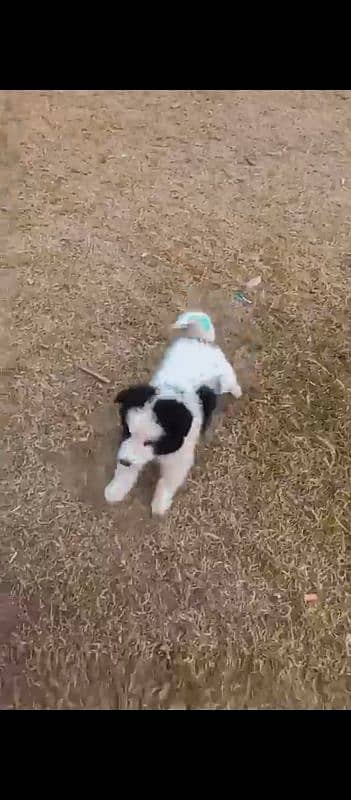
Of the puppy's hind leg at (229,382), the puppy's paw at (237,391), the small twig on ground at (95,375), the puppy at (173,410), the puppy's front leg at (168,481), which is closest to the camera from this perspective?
the puppy at (173,410)

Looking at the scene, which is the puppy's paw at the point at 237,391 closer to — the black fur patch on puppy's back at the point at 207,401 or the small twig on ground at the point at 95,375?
the black fur patch on puppy's back at the point at 207,401

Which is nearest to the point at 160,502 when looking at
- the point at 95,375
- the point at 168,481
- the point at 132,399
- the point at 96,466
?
the point at 168,481

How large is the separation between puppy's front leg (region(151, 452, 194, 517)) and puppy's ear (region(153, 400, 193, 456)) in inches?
5.6

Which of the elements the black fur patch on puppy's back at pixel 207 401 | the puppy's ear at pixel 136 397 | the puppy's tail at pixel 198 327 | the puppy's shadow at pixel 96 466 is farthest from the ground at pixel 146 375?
the puppy's ear at pixel 136 397

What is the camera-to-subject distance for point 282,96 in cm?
464

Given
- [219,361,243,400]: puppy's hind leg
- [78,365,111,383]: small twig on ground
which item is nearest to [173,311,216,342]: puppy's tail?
[219,361,243,400]: puppy's hind leg

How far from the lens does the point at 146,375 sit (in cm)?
311

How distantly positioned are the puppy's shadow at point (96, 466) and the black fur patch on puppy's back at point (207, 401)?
0.85ft

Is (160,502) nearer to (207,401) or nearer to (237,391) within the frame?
(207,401)

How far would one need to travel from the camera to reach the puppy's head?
248 cm

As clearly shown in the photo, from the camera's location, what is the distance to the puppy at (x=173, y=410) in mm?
2490

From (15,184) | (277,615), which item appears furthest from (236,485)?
(15,184)

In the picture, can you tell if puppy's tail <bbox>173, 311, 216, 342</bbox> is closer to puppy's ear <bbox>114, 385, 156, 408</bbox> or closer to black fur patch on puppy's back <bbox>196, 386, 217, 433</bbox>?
black fur patch on puppy's back <bbox>196, 386, 217, 433</bbox>

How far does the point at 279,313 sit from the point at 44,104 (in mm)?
2225
